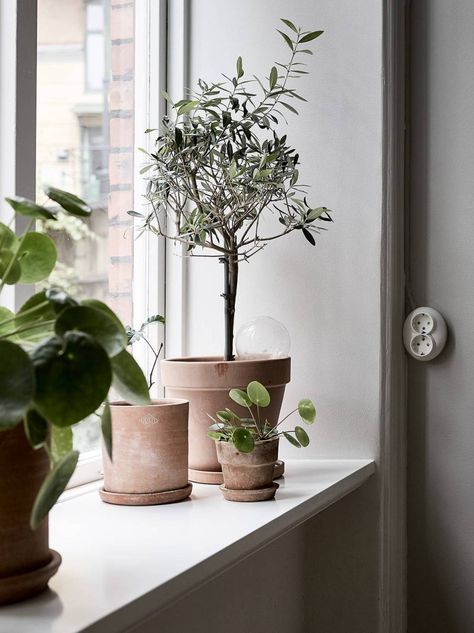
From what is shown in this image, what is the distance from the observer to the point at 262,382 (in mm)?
1445

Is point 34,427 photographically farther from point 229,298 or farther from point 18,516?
point 229,298

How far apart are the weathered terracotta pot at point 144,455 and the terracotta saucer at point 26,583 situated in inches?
15.7

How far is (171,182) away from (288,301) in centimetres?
40

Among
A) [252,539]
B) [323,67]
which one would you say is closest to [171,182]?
[323,67]

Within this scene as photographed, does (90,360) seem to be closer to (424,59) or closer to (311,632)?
(311,632)

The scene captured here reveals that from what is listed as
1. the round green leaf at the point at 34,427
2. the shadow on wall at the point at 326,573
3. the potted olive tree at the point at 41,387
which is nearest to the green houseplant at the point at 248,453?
the shadow on wall at the point at 326,573

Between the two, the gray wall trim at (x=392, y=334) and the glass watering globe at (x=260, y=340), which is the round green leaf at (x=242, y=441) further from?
the gray wall trim at (x=392, y=334)

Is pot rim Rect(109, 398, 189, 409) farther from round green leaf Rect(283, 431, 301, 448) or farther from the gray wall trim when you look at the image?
the gray wall trim

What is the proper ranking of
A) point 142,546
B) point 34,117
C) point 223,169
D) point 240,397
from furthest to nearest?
1. point 223,169
2. point 240,397
3. point 34,117
4. point 142,546

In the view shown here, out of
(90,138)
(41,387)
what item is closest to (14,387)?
(41,387)

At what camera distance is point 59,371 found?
26.8 inches

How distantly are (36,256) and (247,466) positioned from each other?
0.55m

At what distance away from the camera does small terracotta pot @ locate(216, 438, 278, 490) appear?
4.22ft

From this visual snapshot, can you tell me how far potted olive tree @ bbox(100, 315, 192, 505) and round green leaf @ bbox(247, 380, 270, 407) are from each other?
118mm
